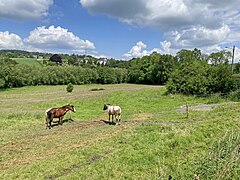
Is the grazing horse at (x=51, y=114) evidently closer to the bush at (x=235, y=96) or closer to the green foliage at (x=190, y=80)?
the bush at (x=235, y=96)

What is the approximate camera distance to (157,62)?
266 feet

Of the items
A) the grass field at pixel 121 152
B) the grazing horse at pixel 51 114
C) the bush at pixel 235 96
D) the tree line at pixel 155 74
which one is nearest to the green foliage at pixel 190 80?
the tree line at pixel 155 74

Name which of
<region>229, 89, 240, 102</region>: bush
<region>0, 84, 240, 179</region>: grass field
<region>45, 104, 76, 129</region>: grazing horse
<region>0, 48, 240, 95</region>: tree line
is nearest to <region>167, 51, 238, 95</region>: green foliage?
<region>0, 48, 240, 95</region>: tree line

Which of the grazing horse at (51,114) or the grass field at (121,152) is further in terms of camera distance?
the grazing horse at (51,114)

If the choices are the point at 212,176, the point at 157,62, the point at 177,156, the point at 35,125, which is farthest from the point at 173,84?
the point at 157,62

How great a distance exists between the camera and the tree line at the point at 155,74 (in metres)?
34.8

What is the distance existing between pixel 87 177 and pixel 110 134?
5625 millimetres

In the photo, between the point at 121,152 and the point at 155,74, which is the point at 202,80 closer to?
the point at 121,152

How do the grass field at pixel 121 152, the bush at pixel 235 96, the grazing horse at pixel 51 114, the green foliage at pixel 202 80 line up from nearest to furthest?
1. the grass field at pixel 121 152
2. the grazing horse at pixel 51 114
3. the bush at pixel 235 96
4. the green foliage at pixel 202 80

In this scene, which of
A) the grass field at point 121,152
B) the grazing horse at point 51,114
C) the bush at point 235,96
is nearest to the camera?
the grass field at point 121,152

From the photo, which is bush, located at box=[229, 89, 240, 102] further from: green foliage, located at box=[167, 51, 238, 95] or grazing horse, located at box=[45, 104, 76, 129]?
Result: grazing horse, located at box=[45, 104, 76, 129]

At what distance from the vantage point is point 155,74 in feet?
275

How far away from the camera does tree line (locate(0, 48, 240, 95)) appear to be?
34781mm

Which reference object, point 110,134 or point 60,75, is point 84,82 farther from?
point 110,134
